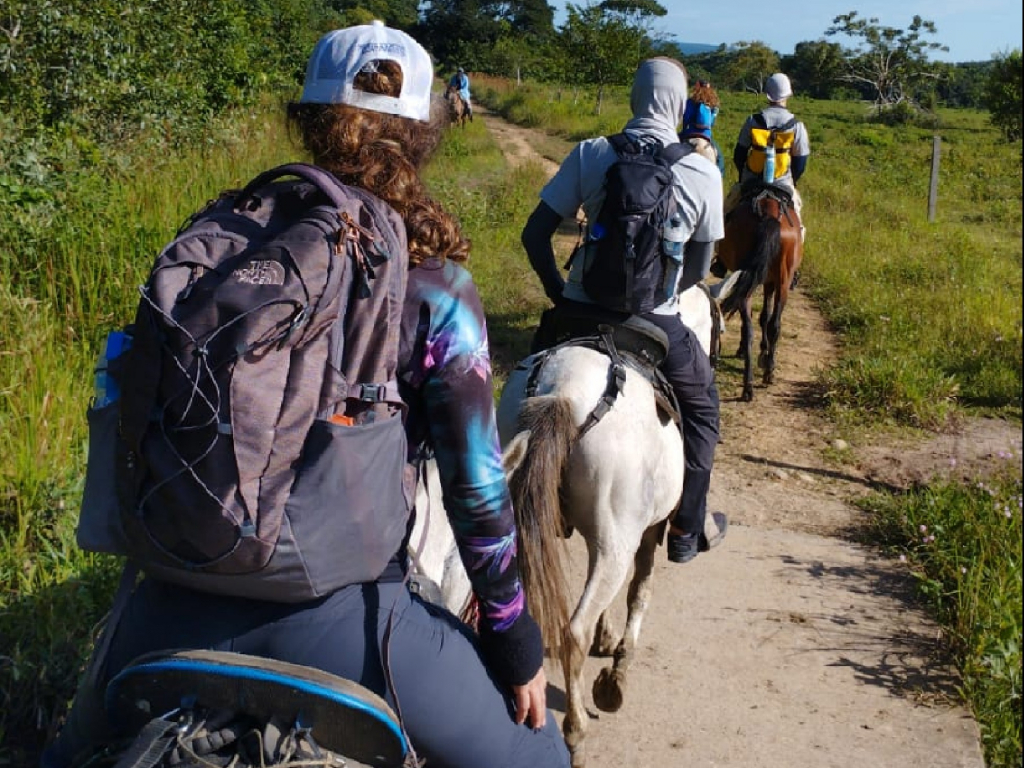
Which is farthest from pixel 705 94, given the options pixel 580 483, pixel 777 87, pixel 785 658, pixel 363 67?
pixel 363 67

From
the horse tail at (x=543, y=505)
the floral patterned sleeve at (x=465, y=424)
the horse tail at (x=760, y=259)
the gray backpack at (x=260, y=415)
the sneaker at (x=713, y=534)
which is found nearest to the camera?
the gray backpack at (x=260, y=415)

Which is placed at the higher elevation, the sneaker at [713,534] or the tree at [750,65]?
the tree at [750,65]

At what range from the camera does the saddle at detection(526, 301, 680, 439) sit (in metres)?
3.57

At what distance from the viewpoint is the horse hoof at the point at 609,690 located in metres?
3.75

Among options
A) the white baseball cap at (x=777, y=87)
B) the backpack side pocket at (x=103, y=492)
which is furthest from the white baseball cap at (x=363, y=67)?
the white baseball cap at (x=777, y=87)

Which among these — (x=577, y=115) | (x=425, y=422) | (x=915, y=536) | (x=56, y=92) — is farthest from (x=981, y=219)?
(x=425, y=422)

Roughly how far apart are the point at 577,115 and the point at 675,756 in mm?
26889

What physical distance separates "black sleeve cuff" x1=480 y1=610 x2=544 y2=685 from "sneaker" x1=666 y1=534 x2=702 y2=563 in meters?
2.45

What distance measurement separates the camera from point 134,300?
17.3 ft

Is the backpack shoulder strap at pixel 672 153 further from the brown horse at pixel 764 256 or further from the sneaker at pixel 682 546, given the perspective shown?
the brown horse at pixel 764 256

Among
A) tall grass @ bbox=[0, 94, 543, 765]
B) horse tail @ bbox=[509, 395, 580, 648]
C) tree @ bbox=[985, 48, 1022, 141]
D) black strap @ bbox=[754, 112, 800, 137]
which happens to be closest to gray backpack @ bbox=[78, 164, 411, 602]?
tall grass @ bbox=[0, 94, 543, 765]

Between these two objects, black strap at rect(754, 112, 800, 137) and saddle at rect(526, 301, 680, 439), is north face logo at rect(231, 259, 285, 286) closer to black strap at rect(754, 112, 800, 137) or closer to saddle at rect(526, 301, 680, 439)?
saddle at rect(526, 301, 680, 439)

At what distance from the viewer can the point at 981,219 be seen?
19.6m

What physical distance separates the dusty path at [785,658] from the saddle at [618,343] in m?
1.14
